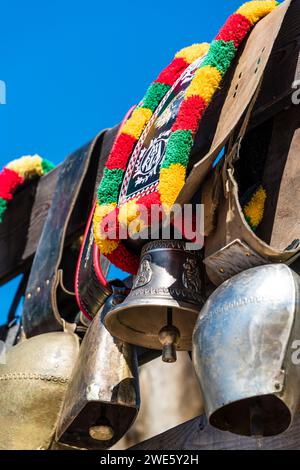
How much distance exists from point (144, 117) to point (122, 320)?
2.14ft

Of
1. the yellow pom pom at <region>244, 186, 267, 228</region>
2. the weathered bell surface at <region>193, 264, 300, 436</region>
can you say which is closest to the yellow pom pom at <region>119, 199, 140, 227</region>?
the yellow pom pom at <region>244, 186, 267, 228</region>

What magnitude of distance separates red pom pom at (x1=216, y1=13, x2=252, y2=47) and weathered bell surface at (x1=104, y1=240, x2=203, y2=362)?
57cm

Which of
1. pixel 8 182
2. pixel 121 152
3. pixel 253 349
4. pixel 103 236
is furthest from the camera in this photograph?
pixel 8 182

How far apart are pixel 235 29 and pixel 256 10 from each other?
0.34ft

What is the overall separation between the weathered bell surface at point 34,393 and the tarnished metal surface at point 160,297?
39 cm

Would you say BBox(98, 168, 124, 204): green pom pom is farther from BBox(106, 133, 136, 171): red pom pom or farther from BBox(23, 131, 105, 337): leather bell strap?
BBox(23, 131, 105, 337): leather bell strap

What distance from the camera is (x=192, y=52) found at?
9.45 feet

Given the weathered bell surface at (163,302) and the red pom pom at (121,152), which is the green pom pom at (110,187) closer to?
the red pom pom at (121,152)

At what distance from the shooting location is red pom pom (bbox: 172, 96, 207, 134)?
2.43 metres

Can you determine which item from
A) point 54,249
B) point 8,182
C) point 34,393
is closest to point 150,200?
point 34,393

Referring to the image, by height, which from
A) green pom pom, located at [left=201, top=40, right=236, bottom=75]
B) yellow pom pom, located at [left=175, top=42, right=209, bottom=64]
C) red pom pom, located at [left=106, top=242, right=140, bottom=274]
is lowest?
red pom pom, located at [left=106, top=242, right=140, bottom=274]

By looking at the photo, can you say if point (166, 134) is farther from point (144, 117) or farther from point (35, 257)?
point (35, 257)

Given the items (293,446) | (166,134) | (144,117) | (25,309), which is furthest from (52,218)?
(293,446)

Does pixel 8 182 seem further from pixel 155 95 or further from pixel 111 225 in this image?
pixel 111 225
